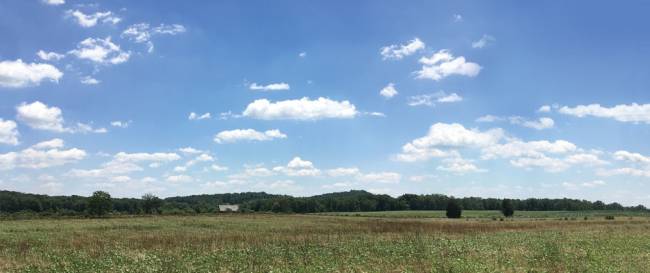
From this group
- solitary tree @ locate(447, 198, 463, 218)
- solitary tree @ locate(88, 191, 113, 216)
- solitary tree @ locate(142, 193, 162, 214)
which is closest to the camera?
solitary tree @ locate(447, 198, 463, 218)

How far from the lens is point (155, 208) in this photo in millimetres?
155250

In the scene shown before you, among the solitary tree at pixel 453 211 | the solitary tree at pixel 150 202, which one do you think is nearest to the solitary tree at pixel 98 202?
the solitary tree at pixel 150 202

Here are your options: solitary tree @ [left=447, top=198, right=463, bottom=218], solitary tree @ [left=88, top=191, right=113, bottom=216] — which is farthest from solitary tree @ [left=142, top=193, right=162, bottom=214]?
solitary tree @ [left=447, top=198, right=463, bottom=218]

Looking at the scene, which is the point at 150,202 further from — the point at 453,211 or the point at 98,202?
the point at 453,211

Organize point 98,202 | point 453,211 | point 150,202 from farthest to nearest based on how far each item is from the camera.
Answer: point 150,202
point 98,202
point 453,211

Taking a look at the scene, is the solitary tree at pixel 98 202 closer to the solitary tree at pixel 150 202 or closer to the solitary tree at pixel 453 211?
the solitary tree at pixel 150 202

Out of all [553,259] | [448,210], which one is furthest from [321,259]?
[448,210]

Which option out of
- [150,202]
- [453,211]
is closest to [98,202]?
[150,202]

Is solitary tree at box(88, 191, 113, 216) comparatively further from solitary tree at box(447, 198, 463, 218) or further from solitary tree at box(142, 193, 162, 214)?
solitary tree at box(447, 198, 463, 218)

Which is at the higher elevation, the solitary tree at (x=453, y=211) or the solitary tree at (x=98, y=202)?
the solitary tree at (x=98, y=202)

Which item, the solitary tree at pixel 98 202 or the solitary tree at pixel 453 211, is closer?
the solitary tree at pixel 453 211

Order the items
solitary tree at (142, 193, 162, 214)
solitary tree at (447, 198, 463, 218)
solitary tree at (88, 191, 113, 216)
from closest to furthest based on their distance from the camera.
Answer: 1. solitary tree at (447, 198, 463, 218)
2. solitary tree at (88, 191, 113, 216)
3. solitary tree at (142, 193, 162, 214)

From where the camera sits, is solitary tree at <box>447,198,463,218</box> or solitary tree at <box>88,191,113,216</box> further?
solitary tree at <box>88,191,113,216</box>

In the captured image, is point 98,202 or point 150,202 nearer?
point 98,202
